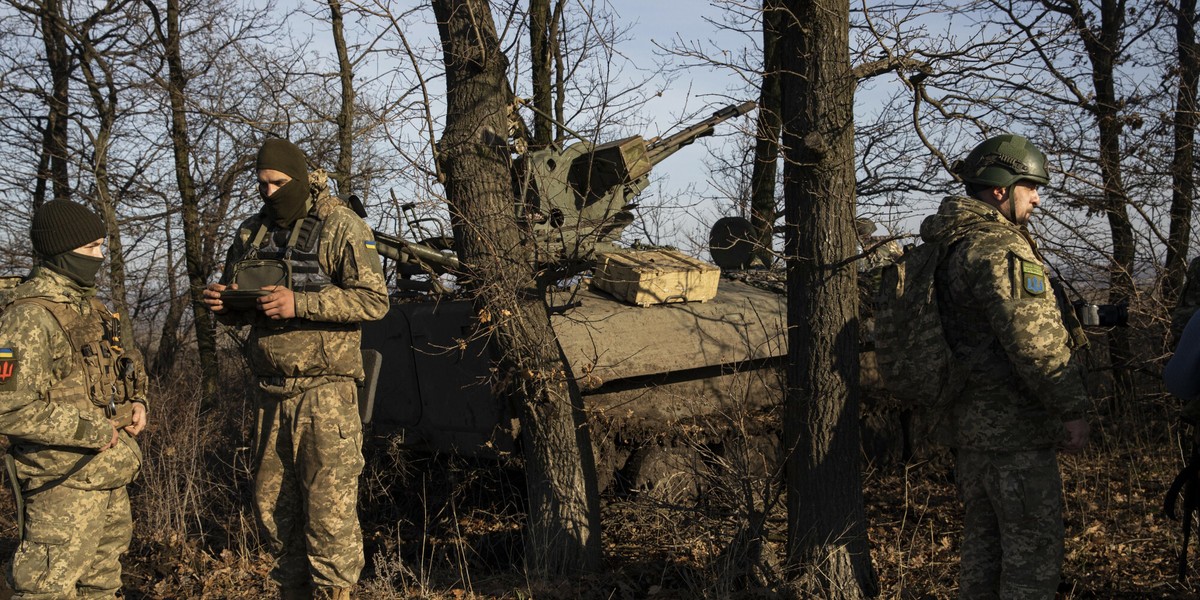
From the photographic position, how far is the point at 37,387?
430 cm

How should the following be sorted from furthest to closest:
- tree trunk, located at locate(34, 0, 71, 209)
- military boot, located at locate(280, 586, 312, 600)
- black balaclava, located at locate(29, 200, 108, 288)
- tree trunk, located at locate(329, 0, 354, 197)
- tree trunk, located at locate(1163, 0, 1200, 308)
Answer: tree trunk, located at locate(34, 0, 71, 209), tree trunk, located at locate(329, 0, 354, 197), tree trunk, located at locate(1163, 0, 1200, 308), military boot, located at locate(280, 586, 312, 600), black balaclava, located at locate(29, 200, 108, 288)

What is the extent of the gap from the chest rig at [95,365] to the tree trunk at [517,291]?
5.81ft

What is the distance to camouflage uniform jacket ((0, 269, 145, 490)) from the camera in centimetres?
423

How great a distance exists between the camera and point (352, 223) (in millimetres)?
4762

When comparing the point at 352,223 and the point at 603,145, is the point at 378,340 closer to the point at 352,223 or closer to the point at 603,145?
the point at 603,145

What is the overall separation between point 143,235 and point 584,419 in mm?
8982

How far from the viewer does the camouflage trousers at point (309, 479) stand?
4551 millimetres

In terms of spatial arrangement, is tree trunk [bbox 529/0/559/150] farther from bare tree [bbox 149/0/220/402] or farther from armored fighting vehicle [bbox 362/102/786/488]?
bare tree [bbox 149/0/220/402]

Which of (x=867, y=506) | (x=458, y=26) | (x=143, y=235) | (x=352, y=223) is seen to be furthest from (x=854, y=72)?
(x=143, y=235)

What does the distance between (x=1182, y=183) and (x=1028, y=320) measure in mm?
3784

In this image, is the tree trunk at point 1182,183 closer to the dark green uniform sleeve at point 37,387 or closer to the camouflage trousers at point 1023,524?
the camouflage trousers at point 1023,524

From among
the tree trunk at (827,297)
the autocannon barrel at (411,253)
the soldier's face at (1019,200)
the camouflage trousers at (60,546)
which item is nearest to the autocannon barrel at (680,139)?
the autocannon barrel at (411,253)

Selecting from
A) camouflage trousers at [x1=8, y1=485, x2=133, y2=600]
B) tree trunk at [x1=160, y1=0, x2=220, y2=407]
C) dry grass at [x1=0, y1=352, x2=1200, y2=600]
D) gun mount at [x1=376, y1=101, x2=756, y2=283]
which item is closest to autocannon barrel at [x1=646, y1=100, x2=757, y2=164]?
gun mount at [x1=376, y1=101, x2=756, y2=283]

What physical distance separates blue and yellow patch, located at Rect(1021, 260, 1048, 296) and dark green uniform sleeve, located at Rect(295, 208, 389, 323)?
264 cm
